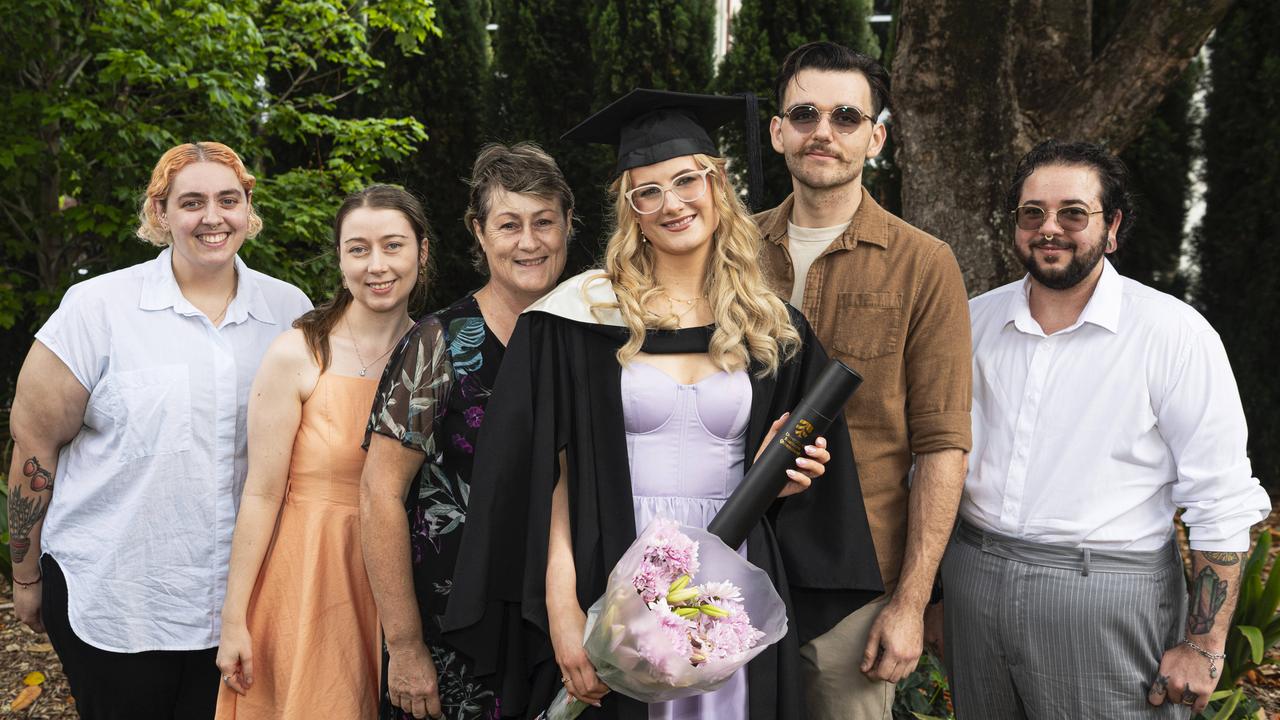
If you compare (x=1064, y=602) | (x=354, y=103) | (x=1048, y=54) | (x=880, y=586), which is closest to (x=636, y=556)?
(x=880, y=586)

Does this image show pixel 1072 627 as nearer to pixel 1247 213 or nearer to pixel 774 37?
pixel 1247 213

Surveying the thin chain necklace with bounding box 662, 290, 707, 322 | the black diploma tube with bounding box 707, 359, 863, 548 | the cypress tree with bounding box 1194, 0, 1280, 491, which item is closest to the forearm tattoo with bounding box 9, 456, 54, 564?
the thin chain necklace with bounding box 662, 290, 707, 322

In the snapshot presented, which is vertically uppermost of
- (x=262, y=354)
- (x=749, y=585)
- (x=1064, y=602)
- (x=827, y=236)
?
(x=827, y=236)

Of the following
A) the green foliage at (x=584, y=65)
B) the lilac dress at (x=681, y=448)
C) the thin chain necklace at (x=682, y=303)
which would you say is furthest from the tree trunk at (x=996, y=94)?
the green foliage at (x=584, y=65)

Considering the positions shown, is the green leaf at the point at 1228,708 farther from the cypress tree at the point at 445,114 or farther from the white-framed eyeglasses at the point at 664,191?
the cypress tree at the point at 445,114

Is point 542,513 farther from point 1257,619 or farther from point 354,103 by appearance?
point 354,103

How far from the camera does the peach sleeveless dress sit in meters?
2.63

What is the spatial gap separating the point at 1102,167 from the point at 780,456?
1.35 metres

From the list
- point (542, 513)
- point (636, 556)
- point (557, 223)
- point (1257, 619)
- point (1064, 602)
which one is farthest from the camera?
point (1257, 619)

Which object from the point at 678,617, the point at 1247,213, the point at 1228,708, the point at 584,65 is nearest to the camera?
the point at 678,617

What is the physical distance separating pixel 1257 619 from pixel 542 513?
301 cm

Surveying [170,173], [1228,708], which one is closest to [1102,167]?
[1228,708]

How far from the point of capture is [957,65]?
436 cm

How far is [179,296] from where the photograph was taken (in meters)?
2.84
